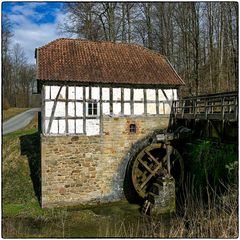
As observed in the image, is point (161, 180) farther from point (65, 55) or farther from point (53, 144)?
point (65, 55)

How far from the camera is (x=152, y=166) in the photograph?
523 inches

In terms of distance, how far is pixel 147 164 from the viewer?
13477 millimetres

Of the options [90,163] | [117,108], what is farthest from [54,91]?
[90,163]

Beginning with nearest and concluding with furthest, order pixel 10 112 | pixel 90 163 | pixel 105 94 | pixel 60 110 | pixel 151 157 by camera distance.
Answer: pixel 60 110 < pixel 90 163 < pixel 105 94 < pixel 151 157 < pixel 10 112

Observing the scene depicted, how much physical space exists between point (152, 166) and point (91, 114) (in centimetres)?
336

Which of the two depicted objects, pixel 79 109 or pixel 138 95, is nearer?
pixel 79 109

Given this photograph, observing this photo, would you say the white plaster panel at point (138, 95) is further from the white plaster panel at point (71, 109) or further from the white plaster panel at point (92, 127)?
the white plaster panel at point (71, 109)

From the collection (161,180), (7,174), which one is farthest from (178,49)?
(7,174)

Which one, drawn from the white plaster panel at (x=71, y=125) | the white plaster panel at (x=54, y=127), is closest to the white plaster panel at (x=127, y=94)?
the white plaster panel at (x=71, y=125)

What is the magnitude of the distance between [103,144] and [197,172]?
12.5 feet

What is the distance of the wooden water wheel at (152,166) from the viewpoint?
12.6m

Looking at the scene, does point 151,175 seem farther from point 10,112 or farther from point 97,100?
point 10,112

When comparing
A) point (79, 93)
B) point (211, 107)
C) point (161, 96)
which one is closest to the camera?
point (211, 107)

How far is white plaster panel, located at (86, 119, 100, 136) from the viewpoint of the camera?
12.6 meters
